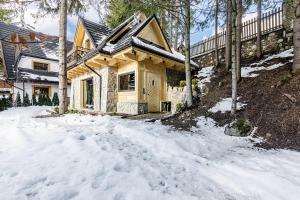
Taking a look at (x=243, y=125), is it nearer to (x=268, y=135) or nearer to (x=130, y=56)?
(x=268, y=135)

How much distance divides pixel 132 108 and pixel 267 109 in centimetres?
598

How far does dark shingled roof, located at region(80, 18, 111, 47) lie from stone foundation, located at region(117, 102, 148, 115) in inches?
159

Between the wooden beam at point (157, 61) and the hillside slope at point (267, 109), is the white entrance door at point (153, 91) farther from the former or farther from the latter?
the hillside slope at point (267, 109)

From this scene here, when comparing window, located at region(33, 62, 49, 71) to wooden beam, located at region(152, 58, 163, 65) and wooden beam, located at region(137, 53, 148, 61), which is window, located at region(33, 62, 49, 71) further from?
wooden beam, located at region(137, 53, 148, 61)

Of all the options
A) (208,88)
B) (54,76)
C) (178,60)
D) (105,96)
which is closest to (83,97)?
(105,96)

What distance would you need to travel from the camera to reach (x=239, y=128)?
4.79m

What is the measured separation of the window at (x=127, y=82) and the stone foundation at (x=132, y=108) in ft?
2.76

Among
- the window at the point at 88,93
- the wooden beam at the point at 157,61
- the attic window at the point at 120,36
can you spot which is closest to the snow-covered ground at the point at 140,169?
the wooden beam at the point at 157,61

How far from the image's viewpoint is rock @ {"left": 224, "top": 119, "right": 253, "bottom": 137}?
4715 mm

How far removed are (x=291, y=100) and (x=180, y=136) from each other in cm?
291

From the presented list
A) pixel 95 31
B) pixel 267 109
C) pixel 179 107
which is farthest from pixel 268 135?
pixel 95 31

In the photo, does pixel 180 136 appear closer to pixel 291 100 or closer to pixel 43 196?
pixel 291 100

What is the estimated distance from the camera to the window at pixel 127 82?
32.6 ft

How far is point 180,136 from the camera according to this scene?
15.2 feet
